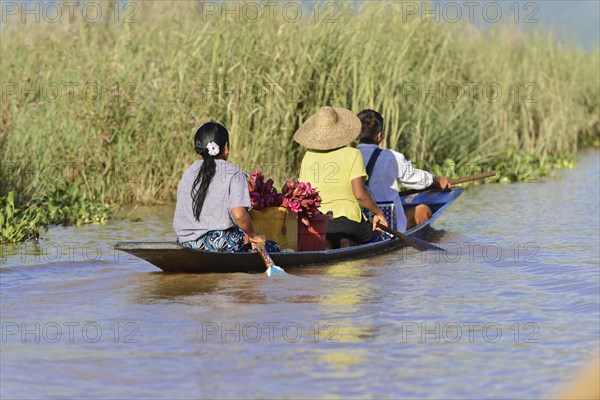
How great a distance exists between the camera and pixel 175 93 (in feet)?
42.1

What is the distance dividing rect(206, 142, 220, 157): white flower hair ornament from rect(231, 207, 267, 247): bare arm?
427mm

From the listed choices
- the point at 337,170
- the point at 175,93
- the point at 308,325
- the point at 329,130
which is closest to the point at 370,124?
the point at 329,130

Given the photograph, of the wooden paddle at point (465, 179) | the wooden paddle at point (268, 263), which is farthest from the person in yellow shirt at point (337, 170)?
the wooden paddle at point (465, 179)

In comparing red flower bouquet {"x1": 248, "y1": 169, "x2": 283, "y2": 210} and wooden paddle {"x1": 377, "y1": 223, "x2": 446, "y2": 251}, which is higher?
red flower bouquet {"x1": 248, "y1": 169, "x2": 283, "y2": 210}

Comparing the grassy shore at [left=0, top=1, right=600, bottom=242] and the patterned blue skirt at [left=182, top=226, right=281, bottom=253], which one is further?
the grassy shore at [left=0, top=1, right=600, bottom=242]

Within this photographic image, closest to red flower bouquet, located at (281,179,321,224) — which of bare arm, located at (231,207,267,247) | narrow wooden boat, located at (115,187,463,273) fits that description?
narrow wooden boat, located at (115,187,463,273)

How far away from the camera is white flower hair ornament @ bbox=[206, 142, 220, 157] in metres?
7.93

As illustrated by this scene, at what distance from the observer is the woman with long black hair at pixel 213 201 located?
7926mm

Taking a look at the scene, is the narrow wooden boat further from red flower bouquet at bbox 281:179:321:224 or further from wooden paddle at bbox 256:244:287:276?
red flower bouquet at bbox 281:179:321:224

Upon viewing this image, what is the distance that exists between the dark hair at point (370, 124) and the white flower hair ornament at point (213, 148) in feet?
7.01

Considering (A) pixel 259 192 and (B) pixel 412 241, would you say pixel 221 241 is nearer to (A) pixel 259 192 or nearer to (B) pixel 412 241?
(A) pixel 259 192

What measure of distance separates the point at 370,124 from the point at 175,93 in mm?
3772

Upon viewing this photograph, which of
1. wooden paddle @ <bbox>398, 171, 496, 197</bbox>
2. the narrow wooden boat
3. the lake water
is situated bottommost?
the lake water

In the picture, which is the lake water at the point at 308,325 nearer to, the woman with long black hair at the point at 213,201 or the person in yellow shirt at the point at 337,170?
the woman with long black hair at the point at 213,201
